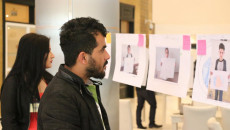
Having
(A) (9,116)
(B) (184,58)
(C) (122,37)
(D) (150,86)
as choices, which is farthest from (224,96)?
(A) (9,116)

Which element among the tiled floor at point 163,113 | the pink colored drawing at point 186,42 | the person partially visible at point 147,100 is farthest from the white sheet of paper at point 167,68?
the person partially visible at point 147,100

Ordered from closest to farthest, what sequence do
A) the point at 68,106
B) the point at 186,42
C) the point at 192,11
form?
the point at 68,106 → the point at 186,42 → the point at 192,11

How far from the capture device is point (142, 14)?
11.6m

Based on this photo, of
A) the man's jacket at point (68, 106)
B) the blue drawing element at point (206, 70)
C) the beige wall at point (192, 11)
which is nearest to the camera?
the man's jacket at point (68, 106)

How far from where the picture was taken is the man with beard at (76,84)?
1.32m

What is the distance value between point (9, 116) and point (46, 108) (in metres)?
1.02

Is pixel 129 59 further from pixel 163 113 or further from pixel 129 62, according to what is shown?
pixel 163 113

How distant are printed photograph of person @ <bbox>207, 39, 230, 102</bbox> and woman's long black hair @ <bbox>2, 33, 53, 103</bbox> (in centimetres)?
125

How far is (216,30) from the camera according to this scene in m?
5.31

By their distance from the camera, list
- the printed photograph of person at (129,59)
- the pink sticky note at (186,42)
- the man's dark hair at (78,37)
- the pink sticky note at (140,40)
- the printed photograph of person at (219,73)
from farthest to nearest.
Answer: the printed photograph of person at (129,59), the pink sticky note at (140,40), the pink sticky note at (186,42), the printed photograph of person at (219,73), the man's dark hair at (78,37)

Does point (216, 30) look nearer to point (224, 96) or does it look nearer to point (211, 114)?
point (211, 114)

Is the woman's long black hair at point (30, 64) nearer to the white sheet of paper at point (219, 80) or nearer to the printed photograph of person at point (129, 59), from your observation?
the printed photograph of person at point (129, 59)

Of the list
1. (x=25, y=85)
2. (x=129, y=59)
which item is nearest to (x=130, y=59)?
(x=129, y=59)

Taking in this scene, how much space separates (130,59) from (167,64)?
547 mm
